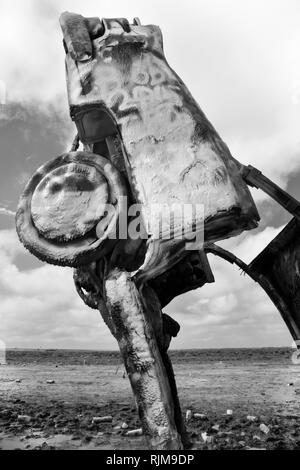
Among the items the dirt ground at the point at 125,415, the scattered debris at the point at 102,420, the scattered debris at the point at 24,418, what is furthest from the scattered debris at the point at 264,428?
the scattered debris at the point at 24,418

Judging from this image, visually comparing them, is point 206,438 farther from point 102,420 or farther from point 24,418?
point 24,418

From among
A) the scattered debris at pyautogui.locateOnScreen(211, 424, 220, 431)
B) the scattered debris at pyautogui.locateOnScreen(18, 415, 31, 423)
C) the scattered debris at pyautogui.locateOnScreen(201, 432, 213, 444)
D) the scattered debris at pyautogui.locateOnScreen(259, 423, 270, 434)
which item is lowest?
the scattered debris at pyautogui.locateOnScreen(259, 423, 270, 434)

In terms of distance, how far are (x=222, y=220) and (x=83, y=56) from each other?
1.79 metres

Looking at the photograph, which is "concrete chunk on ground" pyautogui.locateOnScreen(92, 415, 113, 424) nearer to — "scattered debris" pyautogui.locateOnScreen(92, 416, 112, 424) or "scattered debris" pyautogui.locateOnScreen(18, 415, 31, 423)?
"scattered debris" pyautogui.locateOnScreen(92, 416, 112, 424)

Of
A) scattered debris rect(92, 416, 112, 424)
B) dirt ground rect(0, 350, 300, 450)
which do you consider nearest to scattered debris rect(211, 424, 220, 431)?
dirt ground rect(0, 350, 300, 450)

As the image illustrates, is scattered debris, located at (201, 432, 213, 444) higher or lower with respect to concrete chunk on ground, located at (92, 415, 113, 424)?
lower

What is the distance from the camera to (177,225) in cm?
312

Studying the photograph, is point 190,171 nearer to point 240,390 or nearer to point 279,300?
point 279,300

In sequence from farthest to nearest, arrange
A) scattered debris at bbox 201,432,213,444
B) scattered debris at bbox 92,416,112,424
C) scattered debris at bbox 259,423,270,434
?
scattered debris at bbox 92,416,112,424 < scattered debris at bbox 259,423,270,434 < scattered debris at bbox 201,432,213,444

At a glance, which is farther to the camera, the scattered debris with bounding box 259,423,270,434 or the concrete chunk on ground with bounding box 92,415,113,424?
the concrete chunk on ground with bounding box 92,415,113,424

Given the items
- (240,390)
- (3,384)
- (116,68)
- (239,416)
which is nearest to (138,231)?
Result: (116,68)

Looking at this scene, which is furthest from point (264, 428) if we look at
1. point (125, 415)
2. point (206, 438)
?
point (125, 415)

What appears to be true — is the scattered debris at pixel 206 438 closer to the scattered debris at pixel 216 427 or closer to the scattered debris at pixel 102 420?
the scattered debris at pixel 216 427

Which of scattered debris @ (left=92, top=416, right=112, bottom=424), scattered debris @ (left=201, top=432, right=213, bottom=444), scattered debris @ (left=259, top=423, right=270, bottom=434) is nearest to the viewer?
scattered debris @ (left=201, top=432, right=213, bottom=444)
